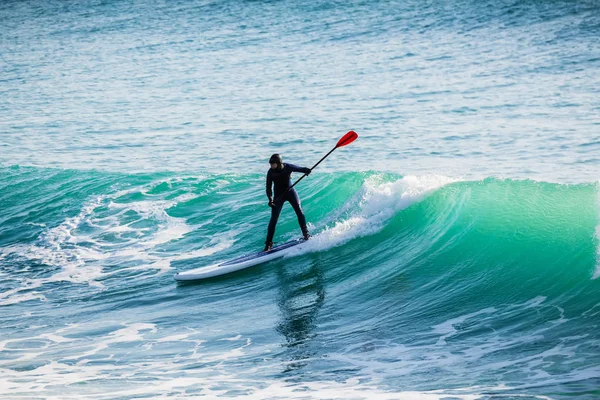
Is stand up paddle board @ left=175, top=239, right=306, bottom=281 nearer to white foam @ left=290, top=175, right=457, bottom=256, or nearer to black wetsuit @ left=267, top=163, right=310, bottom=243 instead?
white foam @ left=290, top=175, right=457, bottom=256

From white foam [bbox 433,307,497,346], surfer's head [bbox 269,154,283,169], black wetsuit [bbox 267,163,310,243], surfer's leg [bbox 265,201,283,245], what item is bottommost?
white foam [bbox 433,307,497,346]

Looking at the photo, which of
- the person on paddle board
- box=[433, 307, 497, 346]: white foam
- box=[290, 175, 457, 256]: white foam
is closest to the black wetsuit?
the person on paddle board

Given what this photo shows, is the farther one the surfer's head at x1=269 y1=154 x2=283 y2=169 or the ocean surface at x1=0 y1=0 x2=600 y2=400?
the surfer's head at x1=269 y1=154 x2=283 y2=169

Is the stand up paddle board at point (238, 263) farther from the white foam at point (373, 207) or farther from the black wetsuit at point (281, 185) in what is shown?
the black wetsuit at point (281, 185)

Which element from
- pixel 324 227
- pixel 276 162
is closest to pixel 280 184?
pixel 276 162

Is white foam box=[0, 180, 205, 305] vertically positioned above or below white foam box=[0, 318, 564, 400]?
Answer: above

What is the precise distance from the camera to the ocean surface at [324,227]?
8.60 m

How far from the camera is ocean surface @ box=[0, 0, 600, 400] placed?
8602mm

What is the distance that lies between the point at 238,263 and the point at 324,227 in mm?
2315

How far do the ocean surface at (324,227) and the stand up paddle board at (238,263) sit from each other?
154 mm

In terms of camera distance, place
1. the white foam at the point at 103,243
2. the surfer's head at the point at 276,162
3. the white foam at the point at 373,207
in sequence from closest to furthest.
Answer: the surfer's head at the point at 276,162
the white foam at the point at 103,243
the white foam at the point at 373,207

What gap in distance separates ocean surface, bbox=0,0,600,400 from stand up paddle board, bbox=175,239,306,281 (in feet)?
0.51

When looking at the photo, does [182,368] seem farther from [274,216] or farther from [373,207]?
[373,207]

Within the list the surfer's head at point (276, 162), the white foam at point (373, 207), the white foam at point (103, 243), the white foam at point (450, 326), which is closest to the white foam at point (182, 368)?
the white foam at point (450, 326)
